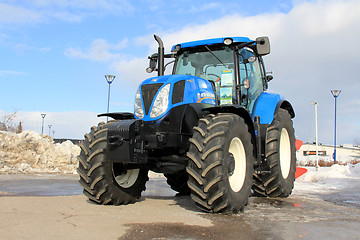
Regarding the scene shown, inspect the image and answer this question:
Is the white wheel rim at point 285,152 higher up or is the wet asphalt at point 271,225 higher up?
the white wheel rim at point 285,152

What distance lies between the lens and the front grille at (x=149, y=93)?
223 inches

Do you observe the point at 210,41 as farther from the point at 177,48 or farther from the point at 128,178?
the point at 128,178

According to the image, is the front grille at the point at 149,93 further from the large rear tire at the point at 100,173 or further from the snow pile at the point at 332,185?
the snow pile at the point at 332,185

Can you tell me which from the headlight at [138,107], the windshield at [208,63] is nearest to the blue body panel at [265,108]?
the windshield at [208,63]

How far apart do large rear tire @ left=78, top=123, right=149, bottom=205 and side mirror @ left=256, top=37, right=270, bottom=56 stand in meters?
3.03

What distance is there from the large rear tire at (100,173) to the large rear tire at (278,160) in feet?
9.36

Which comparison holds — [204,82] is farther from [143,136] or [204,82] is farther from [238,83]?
[143,136]

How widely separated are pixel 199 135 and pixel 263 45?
231 centimetres

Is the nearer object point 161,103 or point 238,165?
point 161,103

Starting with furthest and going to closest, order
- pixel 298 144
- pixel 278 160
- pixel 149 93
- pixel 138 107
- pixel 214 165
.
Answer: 1. pixel 298 144
2. pixel 278 160
3. pixel 138 107
4. pixel 149 93
5. pixel 214 165

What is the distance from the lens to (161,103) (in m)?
5.57

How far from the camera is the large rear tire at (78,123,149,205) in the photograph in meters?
5.58

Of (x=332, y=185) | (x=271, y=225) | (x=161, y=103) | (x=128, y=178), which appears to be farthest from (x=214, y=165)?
(x=332, y=185)

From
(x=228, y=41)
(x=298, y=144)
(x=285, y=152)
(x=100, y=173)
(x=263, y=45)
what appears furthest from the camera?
(x=298, y=144)
